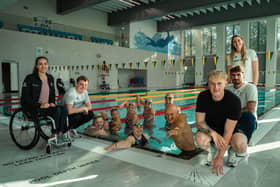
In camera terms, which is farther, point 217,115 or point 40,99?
point 40,99

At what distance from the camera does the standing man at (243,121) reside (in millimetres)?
2129

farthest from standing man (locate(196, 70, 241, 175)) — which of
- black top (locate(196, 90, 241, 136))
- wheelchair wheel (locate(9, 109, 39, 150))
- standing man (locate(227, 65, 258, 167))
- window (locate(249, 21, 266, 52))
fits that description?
window (locate(249, 21, 266, 52))

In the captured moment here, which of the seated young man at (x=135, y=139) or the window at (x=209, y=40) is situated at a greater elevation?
the window at (x=209, y=40)

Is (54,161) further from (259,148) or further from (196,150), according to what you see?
(259,148)

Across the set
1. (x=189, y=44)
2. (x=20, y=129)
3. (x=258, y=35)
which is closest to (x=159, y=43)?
(x=189, y=44)

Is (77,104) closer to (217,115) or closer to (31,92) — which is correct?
(31,92)

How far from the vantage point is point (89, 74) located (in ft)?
57.0

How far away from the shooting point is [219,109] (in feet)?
6.87

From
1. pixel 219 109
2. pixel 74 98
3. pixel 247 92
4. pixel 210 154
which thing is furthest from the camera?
pixel 74 98

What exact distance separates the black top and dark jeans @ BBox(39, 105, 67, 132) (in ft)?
5.70

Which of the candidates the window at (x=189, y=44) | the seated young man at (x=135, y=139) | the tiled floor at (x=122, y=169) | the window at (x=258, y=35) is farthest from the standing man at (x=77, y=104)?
the window at (x=189, y=44)

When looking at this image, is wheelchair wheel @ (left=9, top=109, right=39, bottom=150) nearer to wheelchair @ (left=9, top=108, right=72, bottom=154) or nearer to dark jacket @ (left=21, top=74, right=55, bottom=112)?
wheelchair @ (left=9, top=108, right=72, bottom=154)

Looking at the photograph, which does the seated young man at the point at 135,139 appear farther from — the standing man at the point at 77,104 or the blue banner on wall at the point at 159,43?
the blue banner on wall at the point at 159,43

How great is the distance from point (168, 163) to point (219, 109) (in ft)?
2.66
